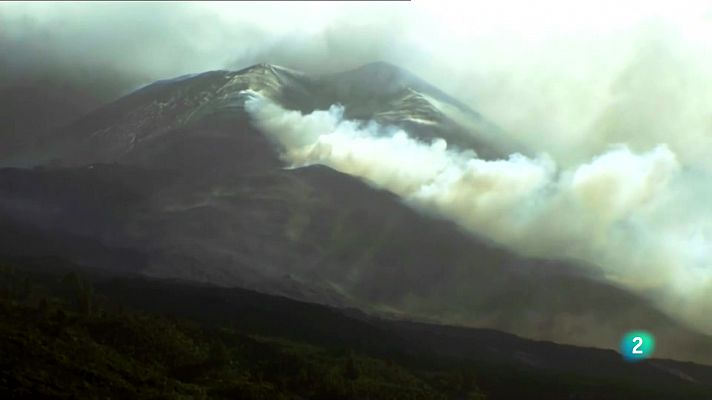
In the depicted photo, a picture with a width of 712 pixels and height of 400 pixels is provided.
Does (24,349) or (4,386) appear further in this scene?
(24,349)

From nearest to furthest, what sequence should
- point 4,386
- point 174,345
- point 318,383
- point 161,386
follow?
point 4,386
point 161,386
point 174,345
point 318,383

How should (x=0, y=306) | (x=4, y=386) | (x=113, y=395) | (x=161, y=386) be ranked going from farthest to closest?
1. (x=0, y=306)
2. (x=161, y=386)
3. (x=113, y=395)
4. (x=4, y=386)

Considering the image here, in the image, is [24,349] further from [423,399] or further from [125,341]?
[423,399]

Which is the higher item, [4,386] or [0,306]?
[0,306]

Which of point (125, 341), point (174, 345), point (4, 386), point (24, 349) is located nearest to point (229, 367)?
point (174, 345)

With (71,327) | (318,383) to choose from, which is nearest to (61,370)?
(71,327)

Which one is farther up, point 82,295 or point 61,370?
point 82,295

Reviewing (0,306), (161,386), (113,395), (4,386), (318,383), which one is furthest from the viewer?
(318,383)

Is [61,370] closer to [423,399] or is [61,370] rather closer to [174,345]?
[174,345]

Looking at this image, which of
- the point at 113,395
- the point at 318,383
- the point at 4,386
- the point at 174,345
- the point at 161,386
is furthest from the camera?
the point at 318,383
